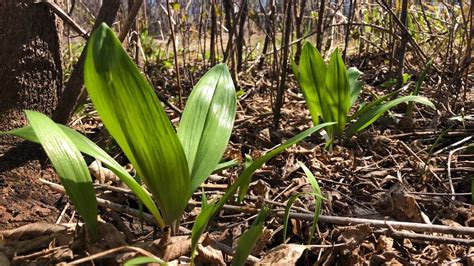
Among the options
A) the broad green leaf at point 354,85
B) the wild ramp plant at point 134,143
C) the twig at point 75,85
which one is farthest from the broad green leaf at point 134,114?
the broad green leaf at point 354,85

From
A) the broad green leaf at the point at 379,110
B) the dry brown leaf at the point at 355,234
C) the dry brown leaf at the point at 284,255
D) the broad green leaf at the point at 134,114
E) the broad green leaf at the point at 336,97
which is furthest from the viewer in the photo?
the broad green leaf at the point at 336,97

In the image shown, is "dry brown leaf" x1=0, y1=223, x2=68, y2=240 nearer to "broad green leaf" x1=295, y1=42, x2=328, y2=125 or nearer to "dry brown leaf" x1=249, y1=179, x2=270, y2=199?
"dry brown leaf" x1=249, y1=179, x2=270, y2=199

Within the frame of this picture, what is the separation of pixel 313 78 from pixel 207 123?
0.69m

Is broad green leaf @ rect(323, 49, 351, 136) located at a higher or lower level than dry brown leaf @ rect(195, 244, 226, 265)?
higher

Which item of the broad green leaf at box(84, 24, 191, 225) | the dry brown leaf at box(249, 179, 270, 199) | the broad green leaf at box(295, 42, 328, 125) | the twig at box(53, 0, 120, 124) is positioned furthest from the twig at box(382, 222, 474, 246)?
the twig at box(53, 0, 120, 124)

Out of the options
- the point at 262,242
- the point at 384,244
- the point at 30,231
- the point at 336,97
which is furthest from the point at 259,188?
the point at 30,231

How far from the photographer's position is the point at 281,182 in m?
1.40

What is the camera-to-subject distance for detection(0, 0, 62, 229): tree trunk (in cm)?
127

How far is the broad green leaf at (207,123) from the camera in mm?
1021

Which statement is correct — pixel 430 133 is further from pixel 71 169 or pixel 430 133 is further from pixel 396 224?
pixel 71 169

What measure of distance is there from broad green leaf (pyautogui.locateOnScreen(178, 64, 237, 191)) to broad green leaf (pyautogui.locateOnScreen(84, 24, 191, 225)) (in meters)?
0.10

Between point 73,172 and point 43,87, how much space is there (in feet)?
1.89

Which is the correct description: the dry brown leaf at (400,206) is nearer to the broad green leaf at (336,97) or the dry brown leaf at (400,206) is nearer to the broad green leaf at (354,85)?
the broad green leaf at (336,97)

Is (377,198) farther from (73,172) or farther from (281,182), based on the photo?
(73,172)
